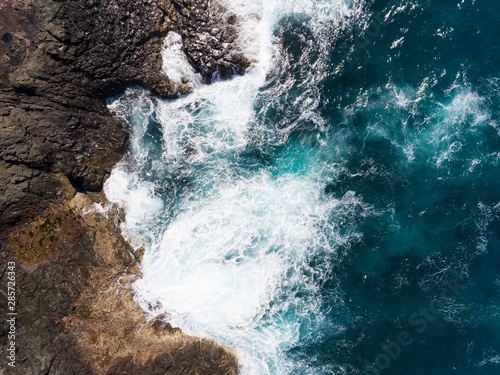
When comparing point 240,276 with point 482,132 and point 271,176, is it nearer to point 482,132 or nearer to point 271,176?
point 271,176

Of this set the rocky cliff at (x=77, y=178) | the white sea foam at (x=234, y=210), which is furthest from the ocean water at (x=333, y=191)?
the rocky cliff at (x=77, y=178)

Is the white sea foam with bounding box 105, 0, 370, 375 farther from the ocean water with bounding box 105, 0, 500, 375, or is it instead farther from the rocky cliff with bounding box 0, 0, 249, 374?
the rocky cliff with bounding box 0, 0, 249, 374

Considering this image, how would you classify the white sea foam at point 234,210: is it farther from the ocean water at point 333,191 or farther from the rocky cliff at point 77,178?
the rocky cliff at point 77,178

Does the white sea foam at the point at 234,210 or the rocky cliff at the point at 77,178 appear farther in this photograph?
the white sea foam at the point at 234,210

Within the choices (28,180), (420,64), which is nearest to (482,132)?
(420,64)

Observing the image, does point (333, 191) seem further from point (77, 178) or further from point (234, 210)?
point (77, 178)

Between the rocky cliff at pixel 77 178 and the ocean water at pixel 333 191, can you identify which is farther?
the ocean water at pixel 333 191
